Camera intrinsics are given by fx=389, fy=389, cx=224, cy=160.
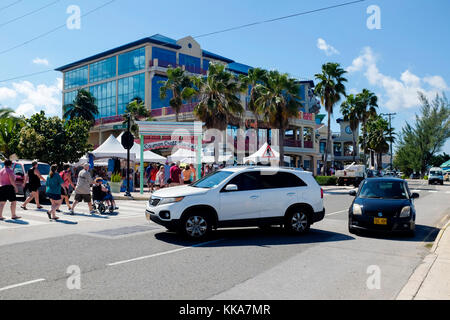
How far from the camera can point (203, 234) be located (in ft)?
28.5

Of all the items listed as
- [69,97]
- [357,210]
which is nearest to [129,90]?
[69,97]

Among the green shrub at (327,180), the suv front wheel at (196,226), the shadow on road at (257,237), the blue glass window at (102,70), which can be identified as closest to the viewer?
the shadow on road at (257,237)

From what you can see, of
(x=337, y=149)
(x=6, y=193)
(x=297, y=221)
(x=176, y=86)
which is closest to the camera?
(x=297, y=221)

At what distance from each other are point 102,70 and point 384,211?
56.5 metres

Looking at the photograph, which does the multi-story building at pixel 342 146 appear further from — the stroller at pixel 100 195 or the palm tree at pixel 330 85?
the stroller at pixel 100 195

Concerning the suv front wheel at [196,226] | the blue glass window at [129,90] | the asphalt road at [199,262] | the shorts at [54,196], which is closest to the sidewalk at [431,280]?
the asphalt road at [199,262]

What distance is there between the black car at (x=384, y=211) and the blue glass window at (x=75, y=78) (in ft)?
196

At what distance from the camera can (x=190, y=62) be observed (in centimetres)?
5900

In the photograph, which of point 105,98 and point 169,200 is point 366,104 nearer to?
point 105,98

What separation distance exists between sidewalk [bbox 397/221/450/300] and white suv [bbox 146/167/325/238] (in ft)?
10.0

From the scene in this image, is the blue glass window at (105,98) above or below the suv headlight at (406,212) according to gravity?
above

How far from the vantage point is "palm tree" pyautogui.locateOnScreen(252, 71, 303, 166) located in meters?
32.2

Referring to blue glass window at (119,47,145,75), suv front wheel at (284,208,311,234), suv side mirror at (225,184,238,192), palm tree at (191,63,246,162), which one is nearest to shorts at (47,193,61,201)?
suv side mirror at (225,184,238,192)

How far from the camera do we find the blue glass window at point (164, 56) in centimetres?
5328
